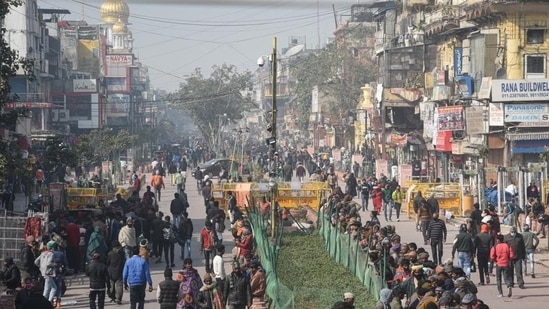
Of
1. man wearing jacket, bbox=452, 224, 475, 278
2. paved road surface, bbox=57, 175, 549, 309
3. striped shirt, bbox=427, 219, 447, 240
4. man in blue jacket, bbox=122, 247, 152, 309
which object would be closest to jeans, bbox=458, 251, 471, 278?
man wearing jacket, bbox=452, 224, 475, 278

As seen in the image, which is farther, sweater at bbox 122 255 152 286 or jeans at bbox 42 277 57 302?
jeans at bbox 42 277 57 302

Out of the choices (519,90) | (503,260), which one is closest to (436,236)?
(503,260)

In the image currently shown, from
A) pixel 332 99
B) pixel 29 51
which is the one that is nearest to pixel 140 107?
pixel 332 99

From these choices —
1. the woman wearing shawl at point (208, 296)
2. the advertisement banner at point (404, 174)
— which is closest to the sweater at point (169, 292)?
the woman wearing shawl at point (208, 296)

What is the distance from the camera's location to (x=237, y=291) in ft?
65.5

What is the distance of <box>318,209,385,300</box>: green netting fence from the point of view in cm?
2041

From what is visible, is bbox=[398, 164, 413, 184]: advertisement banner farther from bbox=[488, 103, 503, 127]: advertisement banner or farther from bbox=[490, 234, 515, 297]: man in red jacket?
bbox=[490, 234, 515, 297]: man in red jacket

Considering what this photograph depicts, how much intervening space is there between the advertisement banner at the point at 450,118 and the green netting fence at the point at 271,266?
A: 23.3 metres

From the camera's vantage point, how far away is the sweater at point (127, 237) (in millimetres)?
26344

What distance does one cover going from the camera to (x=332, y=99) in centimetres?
10600

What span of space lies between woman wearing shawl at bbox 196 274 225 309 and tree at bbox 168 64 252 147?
93.2 m

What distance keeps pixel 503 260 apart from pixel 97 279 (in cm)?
731

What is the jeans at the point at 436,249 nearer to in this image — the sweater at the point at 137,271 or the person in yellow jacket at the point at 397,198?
the sweater at the point at 137,271

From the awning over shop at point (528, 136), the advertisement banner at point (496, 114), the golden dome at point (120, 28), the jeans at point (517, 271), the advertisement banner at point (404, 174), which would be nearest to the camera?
the jeans at point (517, 271)
